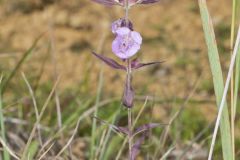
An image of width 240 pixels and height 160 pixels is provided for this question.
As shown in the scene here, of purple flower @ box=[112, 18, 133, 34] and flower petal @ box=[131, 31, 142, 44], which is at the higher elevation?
purple flower @ box=[112, 18, 133, 34]

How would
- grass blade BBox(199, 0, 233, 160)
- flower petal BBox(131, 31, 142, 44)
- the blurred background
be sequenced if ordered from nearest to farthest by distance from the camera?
flower petal BBox(131, 31, 142, 44) → grass blade BBox(199, 0, 233, 160) → the blurred background

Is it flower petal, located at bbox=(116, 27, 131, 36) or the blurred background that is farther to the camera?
the blurred background

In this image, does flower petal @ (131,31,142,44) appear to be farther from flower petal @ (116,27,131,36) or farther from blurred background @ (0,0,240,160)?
blurred background @ (0,0,240,160)

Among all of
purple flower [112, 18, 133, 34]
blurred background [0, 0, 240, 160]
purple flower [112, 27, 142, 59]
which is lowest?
blurred background [0, 0, 240, 160]

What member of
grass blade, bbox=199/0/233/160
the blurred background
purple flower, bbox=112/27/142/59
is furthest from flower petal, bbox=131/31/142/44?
the blurred background

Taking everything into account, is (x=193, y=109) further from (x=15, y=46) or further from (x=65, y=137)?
(x=15, y=46)
